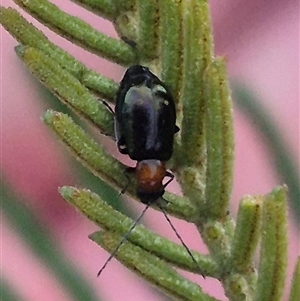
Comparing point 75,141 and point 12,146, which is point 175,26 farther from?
point 12,146

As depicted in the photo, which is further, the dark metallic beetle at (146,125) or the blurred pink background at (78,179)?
the blurred pink background at (78,179)

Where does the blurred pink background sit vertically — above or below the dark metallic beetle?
above

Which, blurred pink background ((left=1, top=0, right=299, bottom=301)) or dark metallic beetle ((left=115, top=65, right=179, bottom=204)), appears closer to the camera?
dark metallic beetle ((left=115, top=65, right=179, bottom=204))

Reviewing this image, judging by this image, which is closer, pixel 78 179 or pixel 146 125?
pixel 146 125
